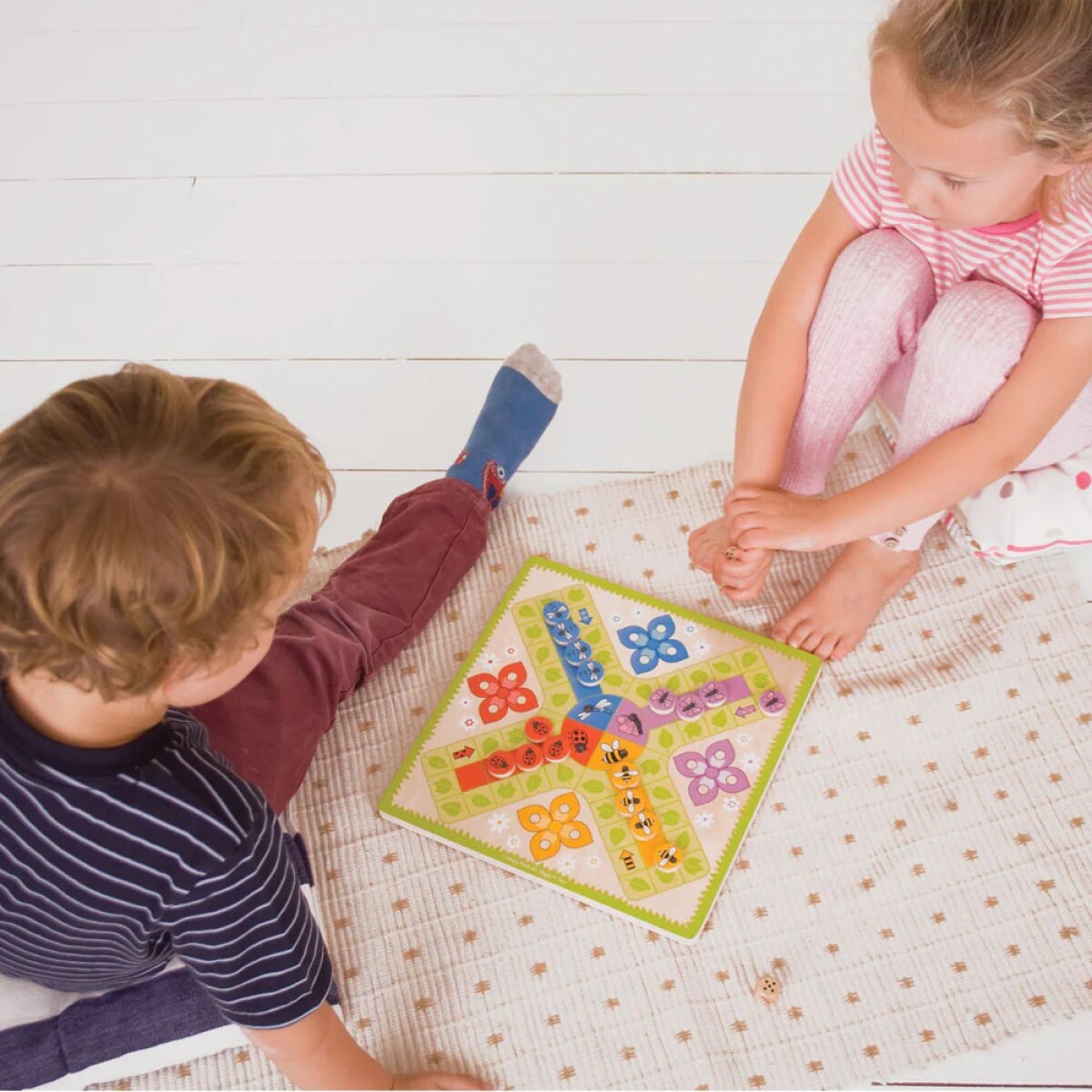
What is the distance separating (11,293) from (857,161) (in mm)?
975

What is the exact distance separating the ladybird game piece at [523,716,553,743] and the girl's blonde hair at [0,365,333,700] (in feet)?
1.39

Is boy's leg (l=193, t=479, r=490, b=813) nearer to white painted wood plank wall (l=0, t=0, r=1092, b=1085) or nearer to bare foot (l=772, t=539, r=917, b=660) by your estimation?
white painted wood plank wall (l=0, t=0, r=1092, b=1085)

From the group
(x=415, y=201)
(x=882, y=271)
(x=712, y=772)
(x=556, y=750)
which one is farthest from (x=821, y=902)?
(x=415, y=201)

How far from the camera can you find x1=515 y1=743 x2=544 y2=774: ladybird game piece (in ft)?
3.41

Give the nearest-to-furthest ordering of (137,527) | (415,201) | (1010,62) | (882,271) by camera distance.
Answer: (137,527) → (1010,62) → (882,271) → (415,201)

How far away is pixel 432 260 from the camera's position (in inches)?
55.9

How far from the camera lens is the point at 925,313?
3.39 feet

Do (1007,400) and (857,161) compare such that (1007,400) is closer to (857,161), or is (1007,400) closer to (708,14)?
(857,161)

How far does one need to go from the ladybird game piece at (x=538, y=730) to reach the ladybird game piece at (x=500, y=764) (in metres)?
0.02

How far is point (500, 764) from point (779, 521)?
12.4 inches

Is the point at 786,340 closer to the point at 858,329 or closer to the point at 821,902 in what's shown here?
the point at 858,329

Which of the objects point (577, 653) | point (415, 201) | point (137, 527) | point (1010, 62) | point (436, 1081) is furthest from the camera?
point (415, 201)

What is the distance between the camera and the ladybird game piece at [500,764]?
1034mm

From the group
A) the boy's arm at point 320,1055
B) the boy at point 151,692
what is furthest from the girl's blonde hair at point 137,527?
the boy's arm at point 320,1055
